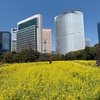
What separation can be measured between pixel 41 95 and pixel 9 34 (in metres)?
173

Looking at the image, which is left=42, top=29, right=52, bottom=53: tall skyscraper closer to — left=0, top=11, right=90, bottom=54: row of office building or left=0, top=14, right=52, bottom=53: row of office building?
left=0, top=11, right=90, bottom=54: row of office building

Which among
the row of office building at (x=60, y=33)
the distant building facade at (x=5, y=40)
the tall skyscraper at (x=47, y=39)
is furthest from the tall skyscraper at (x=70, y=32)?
the distant building facade at (x=5, y=40)

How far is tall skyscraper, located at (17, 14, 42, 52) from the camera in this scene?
130750mm

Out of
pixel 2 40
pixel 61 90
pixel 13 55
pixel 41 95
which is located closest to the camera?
pixel 41 95

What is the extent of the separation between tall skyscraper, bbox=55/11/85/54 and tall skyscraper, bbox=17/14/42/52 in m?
15.9

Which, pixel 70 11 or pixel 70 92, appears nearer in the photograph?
pixel 70 92

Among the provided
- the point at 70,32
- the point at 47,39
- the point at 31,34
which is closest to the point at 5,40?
the point at 47,39

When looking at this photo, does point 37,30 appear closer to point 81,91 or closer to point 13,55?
point 13,55

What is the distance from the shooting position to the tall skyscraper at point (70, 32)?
135875 mm

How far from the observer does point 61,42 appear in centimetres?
14112

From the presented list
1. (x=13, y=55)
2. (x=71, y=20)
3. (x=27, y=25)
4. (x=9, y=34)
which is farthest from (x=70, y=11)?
(x=13, y=55)

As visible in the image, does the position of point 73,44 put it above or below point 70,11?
below

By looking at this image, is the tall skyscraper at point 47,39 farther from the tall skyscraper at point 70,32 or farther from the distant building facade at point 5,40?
the distant building facade at point 5,40

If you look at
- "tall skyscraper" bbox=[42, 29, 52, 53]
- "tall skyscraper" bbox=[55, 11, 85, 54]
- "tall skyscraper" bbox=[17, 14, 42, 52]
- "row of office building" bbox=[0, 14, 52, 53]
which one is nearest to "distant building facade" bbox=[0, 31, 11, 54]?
"row of office building" bbox=[0, 14, 52, 53]
